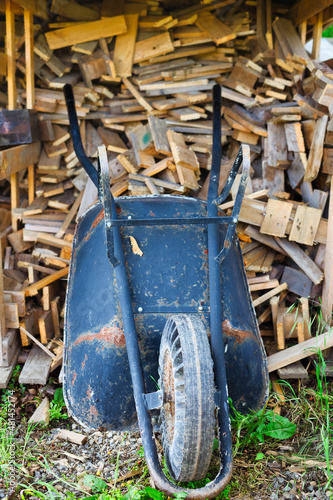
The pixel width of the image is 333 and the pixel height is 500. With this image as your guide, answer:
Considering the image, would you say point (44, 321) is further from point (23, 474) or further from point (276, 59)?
point (276, 59)

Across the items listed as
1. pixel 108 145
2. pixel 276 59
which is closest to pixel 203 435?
pixel 108 145

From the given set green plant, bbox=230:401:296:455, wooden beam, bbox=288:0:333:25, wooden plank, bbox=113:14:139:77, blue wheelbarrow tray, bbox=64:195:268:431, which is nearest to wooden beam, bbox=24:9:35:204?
wooden plank, bbox=113:14:139:77

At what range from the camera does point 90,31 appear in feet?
11.8

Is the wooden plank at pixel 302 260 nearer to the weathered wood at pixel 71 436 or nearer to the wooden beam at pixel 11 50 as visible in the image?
the weathered wood at pixel 71 436

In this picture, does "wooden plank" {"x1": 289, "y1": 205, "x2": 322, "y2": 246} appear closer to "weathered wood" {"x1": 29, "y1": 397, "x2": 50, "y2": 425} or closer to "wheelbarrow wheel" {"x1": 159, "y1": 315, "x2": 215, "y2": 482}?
"wheelbarrow wheel" {"x1": 159, "y1": 315, "x2": 215, "y2": 482}

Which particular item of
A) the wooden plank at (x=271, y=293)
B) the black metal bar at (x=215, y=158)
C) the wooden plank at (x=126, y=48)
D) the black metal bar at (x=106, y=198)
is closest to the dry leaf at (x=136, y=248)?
the black metal bar at (x=106, y=198)

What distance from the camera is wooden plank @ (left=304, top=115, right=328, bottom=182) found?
311cm

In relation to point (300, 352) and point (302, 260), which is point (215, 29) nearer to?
point (302, 260)

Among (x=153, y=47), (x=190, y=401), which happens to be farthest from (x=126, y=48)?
(x=190, y=401)

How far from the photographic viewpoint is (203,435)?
5.43ft

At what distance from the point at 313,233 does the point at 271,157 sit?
663 millimetres

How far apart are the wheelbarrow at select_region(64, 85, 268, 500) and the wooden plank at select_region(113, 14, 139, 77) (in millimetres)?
1699

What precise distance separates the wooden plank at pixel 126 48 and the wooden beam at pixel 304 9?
4.17 feet

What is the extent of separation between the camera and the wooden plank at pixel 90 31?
3561 millimetres
